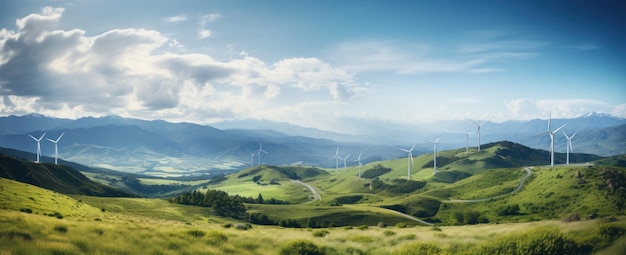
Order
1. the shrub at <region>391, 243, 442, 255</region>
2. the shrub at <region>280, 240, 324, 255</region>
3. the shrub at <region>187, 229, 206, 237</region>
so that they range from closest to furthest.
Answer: the shrub at <region>391, 243, 442, 255</region>
the shrub at <region>280, 240, 324, 255</region>
the shrub at <region>187, 229, 206, 237</region>

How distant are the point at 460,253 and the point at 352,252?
656cm

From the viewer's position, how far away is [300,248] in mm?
23938

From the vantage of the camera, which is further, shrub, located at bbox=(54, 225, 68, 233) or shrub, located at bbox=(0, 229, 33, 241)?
shrub, located at bbox=(54, 225, 68, 233)

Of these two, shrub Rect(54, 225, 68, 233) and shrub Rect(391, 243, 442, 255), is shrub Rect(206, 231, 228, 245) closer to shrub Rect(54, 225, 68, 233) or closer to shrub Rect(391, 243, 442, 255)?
shrub Rect(54, 225, 68, 233)

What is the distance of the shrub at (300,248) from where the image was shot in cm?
2391

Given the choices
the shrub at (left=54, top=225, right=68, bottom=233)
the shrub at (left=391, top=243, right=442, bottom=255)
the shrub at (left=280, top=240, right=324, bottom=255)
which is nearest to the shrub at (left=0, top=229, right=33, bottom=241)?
the shrub at (left=54, top=225, right=68, bottom=233)

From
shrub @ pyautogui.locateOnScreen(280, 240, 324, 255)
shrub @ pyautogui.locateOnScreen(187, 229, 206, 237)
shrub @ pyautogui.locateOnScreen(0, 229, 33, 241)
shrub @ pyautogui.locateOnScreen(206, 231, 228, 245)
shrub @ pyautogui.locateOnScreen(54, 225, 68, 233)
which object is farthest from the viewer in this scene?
shrub @ pyautogui.locateOnScreen(187, 229, 206, 237)

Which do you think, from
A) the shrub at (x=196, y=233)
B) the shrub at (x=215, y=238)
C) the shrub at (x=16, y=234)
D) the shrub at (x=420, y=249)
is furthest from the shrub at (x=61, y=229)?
the shrub at (x=420, y=249)

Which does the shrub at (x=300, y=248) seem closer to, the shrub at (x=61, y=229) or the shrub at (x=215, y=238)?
the shrub at (x=215, y=238)

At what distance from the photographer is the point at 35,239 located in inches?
787

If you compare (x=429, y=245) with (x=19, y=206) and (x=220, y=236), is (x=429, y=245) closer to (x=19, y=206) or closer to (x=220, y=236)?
(x=220, y=236)

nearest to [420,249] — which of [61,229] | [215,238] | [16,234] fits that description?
[215,238]

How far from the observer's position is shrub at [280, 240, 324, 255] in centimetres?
2391

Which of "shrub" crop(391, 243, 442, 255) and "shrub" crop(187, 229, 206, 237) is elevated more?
"shrub" crop(391, 243, 442, 255)
